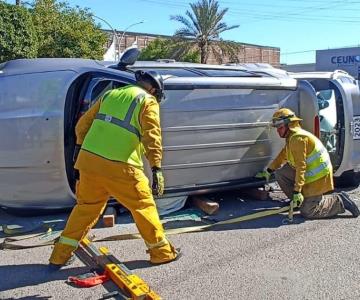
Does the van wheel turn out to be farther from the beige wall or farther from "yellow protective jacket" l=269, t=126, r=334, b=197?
the beige wall

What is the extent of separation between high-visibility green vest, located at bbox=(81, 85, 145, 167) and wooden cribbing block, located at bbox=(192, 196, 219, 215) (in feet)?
5.94

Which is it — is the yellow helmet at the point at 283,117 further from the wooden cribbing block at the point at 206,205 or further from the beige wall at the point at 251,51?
the beige wall at the point at 251,51

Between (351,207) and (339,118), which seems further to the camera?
(339,118)

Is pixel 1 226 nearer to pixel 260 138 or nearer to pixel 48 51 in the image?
pixel 260 138

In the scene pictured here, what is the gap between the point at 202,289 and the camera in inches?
149

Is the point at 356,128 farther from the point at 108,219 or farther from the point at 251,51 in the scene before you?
the point at 251,51

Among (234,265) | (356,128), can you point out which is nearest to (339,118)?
(356,128)

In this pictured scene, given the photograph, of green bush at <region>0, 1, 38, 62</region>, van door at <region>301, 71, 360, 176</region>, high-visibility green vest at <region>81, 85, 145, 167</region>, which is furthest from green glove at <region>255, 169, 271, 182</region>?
green bush at <region>0, 1, 38, 62</region>

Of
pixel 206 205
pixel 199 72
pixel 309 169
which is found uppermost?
pixel 199 72

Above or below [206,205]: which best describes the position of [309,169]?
above

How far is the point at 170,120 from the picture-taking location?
5324 millimetres

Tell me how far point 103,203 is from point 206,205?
1.85 metres

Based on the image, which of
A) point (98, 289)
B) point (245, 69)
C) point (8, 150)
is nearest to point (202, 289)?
point (98, 289)

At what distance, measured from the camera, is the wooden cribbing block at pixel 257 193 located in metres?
6.38
